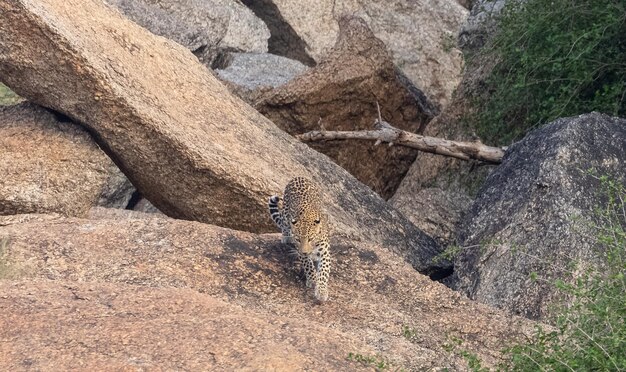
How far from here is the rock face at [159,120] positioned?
9375 mm

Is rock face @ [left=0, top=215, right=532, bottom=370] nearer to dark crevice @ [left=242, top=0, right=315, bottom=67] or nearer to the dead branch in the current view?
the dead branch

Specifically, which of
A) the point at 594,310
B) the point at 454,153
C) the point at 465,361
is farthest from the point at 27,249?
the point at 454,153

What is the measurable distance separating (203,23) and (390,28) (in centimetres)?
309

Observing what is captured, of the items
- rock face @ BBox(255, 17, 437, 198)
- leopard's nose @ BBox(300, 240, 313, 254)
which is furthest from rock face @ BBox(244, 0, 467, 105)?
leopard's nose @ BBox(300, 240, 313, 254)

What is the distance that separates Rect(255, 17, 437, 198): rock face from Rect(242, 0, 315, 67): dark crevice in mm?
4553

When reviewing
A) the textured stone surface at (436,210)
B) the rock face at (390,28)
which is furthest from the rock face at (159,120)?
the rock face at (390,28)

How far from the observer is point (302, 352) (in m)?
6.41

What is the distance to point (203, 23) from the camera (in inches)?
653

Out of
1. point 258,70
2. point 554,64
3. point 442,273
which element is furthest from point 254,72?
point 442,273

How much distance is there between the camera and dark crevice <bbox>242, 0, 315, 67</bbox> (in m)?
18.8

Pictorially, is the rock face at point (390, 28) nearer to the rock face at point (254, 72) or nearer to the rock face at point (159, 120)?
the rock face at point (254, 72)

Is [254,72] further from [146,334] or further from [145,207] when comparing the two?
[146,334]

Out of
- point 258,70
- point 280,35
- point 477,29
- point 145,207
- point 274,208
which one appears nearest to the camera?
point 274,208

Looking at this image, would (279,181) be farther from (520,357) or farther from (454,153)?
(520,357)
